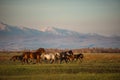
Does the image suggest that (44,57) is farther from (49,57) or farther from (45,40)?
(45,40)

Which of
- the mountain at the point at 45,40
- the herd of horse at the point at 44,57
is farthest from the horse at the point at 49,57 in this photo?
the mountain at the point at 45,40

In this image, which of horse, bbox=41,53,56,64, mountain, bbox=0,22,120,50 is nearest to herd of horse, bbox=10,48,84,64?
horse, bbox=41,53,56,64

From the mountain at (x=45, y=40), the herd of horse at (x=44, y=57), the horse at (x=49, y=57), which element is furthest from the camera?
the mountain at (x=45, y=40)

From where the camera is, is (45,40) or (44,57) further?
(45,40)

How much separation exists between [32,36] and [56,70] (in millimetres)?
31604

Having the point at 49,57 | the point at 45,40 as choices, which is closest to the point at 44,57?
the point at 49,57

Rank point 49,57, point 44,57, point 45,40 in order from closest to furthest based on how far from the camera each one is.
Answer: point 44,57, point 49,57, point 45,40

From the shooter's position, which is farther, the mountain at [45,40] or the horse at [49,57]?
the mountain at [45,40]

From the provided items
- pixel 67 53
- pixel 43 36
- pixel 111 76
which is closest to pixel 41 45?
pixel 43 36

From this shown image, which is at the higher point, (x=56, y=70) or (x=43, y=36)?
(x=43, y=36)

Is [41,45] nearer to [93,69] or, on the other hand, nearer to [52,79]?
[93,69]

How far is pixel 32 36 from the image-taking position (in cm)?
5072

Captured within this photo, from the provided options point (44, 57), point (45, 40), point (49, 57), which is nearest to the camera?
point (44, 57)

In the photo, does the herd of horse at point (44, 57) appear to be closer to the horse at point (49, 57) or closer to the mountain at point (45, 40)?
the horse at point (49, 57)
